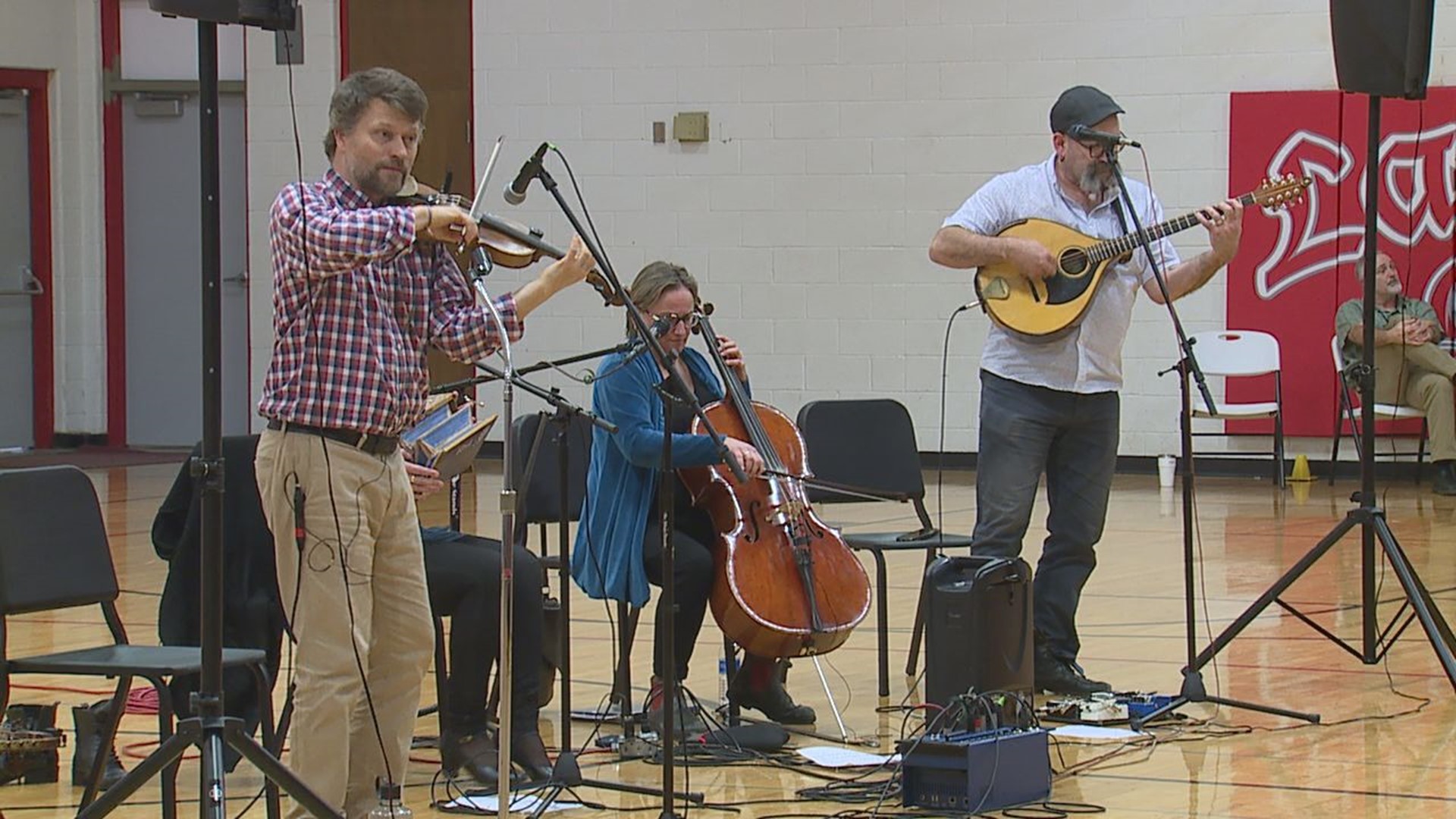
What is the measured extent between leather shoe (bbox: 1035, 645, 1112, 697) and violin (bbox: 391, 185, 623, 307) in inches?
90.2

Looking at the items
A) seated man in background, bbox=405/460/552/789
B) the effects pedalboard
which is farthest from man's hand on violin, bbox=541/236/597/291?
the effects pedalboard

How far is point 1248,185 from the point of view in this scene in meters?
11.4

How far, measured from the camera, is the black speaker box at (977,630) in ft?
15.9

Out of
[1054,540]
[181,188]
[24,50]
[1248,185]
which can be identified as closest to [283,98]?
[181,188]

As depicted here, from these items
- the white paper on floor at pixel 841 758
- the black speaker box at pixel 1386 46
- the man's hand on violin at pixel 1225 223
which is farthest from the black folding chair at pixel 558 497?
the black speaker box at pixel 1386 46

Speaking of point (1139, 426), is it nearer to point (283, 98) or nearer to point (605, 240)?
point (605, 240)

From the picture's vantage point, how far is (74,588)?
4.14m

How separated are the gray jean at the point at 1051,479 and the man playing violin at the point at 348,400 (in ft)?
6.87

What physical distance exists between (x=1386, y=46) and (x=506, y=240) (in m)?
2.73

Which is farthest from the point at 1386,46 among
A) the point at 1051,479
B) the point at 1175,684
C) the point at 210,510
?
the point at 210,510

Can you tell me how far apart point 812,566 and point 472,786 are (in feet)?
3.37

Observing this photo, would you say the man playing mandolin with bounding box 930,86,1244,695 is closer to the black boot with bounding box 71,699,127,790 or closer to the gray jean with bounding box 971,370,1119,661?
the gray jean with bounding box 971,370,1119,661

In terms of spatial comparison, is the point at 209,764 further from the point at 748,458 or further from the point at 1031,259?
the point at 1031,259

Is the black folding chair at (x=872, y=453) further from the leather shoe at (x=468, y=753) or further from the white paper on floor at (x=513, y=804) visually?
the white paper on floor at (x=513, y=804)
